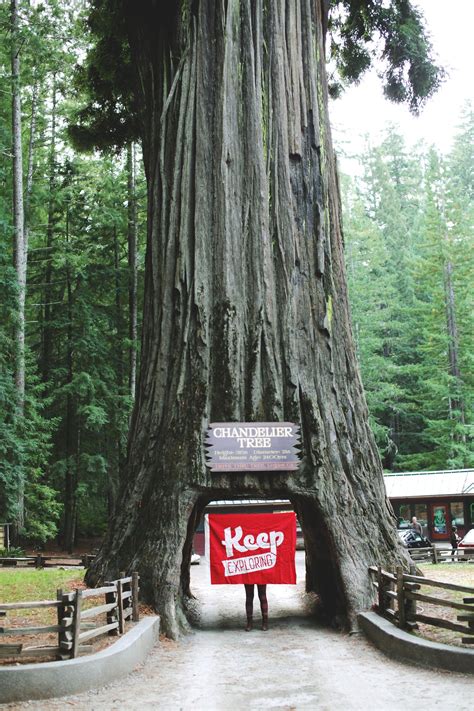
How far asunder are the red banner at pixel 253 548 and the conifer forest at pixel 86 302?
9896mm

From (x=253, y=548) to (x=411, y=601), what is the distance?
3.11m

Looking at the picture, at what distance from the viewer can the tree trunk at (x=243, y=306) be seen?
10781mm

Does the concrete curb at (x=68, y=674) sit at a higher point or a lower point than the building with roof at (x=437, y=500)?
lower

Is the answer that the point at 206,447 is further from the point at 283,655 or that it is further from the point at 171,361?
the point at 283,655

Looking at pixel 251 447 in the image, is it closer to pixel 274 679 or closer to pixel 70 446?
pixel 274 679

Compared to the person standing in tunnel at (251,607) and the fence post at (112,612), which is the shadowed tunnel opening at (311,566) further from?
the fence post at (112,612)

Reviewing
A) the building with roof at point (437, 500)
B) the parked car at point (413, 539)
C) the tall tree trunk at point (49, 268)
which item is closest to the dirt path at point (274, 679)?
the parked car at point (413, 539)

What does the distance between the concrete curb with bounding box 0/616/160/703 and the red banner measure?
11.1ft

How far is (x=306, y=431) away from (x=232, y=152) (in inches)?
180

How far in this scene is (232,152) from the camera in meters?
12.1

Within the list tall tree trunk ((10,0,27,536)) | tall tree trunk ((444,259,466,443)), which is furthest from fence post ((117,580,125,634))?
tall tree trunk ((444,259,466,443))

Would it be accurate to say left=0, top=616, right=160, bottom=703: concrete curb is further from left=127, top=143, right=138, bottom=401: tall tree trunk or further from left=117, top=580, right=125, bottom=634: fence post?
left=127, top=143, right=138, bottom=401: tall tree trunk

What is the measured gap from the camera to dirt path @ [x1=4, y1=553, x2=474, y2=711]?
651cm

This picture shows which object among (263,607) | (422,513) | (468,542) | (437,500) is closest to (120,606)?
(263,607)
